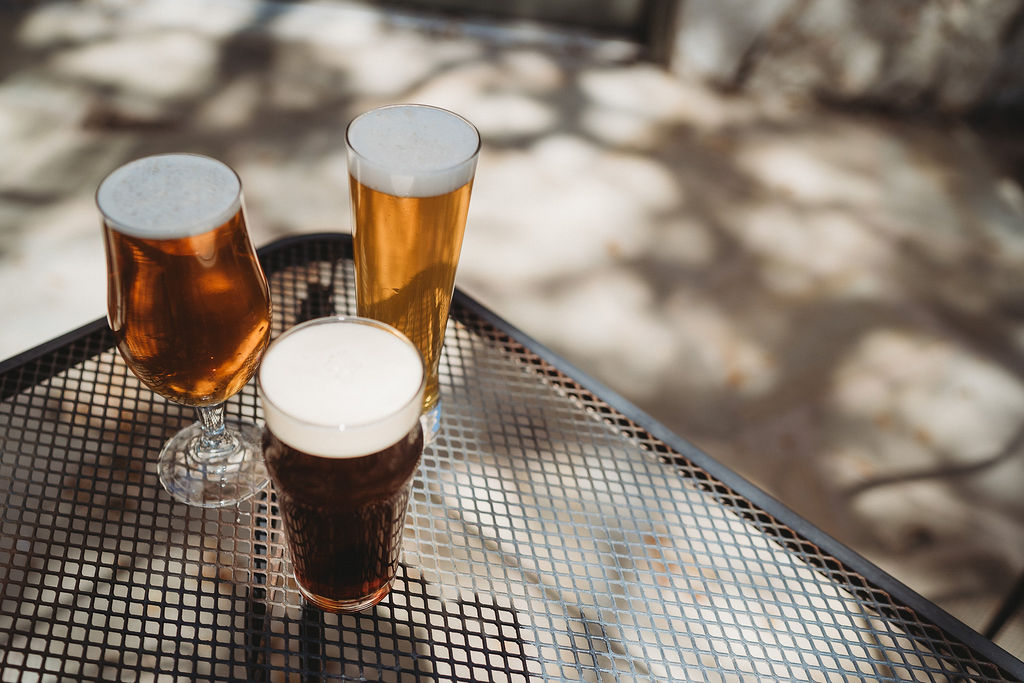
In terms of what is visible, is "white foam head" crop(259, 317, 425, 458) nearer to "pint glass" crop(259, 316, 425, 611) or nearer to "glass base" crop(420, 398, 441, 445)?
"pint glass" crop(259, 316, 425, 611)

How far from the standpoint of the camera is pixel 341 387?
0.59 meters

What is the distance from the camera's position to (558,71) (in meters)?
2.77

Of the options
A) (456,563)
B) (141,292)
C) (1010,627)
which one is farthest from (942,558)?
(141,292)

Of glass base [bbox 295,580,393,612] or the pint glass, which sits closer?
the pint glass

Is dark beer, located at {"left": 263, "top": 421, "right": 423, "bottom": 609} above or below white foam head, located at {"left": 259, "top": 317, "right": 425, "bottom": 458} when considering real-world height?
below

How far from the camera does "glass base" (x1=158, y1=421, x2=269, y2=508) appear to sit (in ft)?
2.67

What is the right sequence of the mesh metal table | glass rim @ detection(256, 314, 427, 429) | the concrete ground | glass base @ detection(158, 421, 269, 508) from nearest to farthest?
glass rim @ detection(256, 314, 427, 429), the mesh metal table, glass base @ detection(158, 421, 269, 508), the concrete ground

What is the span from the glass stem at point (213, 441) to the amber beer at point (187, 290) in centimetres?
8

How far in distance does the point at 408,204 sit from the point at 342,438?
0.26 meters

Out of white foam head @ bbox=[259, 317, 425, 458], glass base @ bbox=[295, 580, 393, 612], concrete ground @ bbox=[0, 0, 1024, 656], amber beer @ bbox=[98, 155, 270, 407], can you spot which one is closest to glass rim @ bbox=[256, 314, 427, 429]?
white foam head @ bbox=[259, 317, 425, 458]

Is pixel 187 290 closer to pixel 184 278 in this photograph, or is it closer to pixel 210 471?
pixel 184 278

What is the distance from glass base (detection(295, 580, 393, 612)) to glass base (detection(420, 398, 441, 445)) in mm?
200

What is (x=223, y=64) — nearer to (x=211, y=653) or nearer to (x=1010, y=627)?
(x=211, y=653)

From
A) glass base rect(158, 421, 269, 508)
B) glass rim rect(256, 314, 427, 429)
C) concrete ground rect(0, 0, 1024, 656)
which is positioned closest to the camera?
glass rim rect(256, 314, 427, 429)
